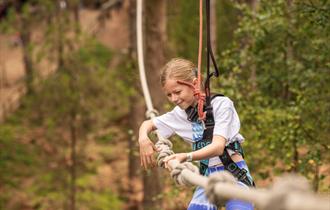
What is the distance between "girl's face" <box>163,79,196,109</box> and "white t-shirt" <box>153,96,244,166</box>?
0.40 feet

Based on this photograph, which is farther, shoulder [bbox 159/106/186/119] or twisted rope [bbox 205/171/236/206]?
shoulder [bbox 159/106/186/119]

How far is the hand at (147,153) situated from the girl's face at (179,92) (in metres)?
0.29

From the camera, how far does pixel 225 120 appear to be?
3.22 metres

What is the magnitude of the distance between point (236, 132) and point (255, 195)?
1.39m

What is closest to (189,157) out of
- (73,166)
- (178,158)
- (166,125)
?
(178,158)

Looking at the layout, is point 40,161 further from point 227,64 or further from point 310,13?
point 310,13

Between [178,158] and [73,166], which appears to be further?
[73,166]

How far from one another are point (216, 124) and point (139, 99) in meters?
9.12

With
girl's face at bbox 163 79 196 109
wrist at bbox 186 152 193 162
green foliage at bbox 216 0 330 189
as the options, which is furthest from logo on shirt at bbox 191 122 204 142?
green foliage at bbox 216 0 330 189

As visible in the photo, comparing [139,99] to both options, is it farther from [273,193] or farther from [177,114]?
[273,193]

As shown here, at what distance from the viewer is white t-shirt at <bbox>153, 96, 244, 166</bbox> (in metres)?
3.22

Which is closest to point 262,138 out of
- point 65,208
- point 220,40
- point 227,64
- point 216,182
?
point 227,64

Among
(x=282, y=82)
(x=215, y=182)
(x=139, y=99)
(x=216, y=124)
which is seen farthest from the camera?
(x=139, y=99)

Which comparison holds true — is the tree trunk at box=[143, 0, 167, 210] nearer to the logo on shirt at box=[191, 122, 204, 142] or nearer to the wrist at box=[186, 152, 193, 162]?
the logo on shirt at box=[191, 122, 204, 142]
